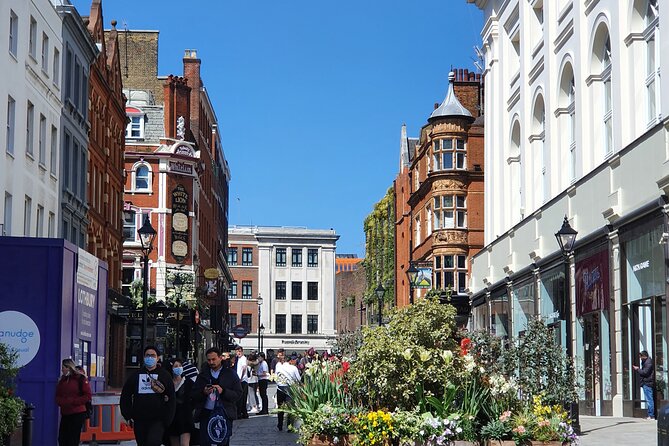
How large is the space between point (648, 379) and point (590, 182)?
22.9ft

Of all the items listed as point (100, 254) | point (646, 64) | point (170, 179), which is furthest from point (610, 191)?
point (170, 179)

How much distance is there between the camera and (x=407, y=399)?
15.6m

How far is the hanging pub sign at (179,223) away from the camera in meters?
66.6

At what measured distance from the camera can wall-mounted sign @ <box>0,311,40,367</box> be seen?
68.9 ft

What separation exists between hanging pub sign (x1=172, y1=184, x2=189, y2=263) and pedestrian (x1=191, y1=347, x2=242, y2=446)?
2005 inches

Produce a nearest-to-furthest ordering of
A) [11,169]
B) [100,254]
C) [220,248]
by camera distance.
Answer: [11,169], [100,254], [220,248]

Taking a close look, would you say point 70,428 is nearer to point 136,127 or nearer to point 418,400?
point 418,400

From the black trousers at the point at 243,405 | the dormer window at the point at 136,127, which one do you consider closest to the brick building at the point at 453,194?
the dormer window at the point at 136,127

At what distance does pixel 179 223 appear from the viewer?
66.9 meters

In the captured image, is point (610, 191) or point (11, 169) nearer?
point (610, 191)

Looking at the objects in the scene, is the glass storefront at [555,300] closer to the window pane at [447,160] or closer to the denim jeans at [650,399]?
the denim jeans at [650,399]

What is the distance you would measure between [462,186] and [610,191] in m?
31.5

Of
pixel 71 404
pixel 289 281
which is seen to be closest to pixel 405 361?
pixel 71 404

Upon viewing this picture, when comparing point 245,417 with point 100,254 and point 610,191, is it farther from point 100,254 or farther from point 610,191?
point 100,254
